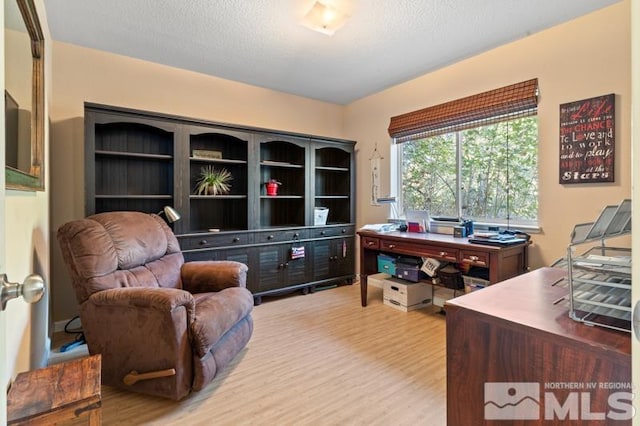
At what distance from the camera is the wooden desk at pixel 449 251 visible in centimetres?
239

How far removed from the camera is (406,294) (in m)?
3.19

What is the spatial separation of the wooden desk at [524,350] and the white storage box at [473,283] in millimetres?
1538

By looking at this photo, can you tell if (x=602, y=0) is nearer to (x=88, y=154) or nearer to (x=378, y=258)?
(x=378, y=258)

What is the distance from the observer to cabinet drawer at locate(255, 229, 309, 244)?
3461mm

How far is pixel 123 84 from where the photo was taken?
3.09m

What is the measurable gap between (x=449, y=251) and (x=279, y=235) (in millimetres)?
1786

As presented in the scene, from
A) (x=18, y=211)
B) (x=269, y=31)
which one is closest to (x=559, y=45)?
(x=269, y=31)

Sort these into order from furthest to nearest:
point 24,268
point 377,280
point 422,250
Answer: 1. point 377,280
2. point 422,250
3. point 24,268

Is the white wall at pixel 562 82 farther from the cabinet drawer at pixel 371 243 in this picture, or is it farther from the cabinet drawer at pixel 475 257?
the cabinet drawer at pixel 371 243

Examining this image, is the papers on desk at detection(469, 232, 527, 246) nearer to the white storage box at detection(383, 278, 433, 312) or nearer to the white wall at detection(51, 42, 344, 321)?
the white storage box at detection(383, 278, 433, 312)

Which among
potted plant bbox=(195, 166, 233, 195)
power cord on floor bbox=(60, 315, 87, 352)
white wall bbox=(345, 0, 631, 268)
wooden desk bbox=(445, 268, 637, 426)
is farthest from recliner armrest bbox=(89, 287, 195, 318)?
white wall bbox=(345, 0, 631, 268)

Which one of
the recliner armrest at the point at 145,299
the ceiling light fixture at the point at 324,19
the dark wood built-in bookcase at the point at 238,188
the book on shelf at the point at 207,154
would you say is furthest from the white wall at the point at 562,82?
the recliner armrest at the point at 145,299

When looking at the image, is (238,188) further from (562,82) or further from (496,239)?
(562,82)

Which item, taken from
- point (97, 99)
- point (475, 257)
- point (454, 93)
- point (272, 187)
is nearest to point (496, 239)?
point (475, 257)
